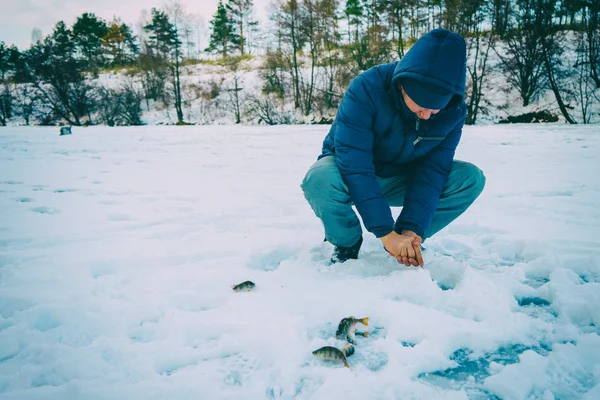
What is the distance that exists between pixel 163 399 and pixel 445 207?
1.52 metres

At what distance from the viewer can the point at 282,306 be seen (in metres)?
1.33

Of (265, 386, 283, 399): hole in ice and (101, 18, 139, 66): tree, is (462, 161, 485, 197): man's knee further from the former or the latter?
(101, 18, 139, 66): tree

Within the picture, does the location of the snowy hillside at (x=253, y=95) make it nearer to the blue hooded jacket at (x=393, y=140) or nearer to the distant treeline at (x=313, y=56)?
the distant treeline at (x=313, y=56)

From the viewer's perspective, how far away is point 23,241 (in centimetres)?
207

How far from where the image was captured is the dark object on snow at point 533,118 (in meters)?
13.7

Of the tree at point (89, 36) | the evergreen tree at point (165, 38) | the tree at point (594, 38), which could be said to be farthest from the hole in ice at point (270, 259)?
the tree at point (89, 36)

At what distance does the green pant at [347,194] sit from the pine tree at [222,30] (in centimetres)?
3291

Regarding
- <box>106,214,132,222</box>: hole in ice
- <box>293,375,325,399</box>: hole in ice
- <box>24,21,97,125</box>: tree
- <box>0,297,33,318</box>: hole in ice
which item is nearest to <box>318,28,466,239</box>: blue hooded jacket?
<box>293,375,325,399</box>: hole in ice

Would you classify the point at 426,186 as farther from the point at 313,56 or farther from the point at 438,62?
the point at 313,56

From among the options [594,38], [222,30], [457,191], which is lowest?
[457,191]

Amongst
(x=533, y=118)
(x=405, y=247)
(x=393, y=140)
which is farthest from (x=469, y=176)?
(x=533, y=118)

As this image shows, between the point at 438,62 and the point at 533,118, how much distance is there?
1641 cm

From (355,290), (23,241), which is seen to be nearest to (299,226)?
(355,290)

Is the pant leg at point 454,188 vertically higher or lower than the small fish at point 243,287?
higher
